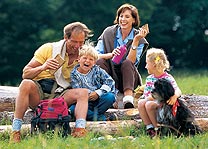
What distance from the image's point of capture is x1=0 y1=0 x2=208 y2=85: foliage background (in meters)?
30.5

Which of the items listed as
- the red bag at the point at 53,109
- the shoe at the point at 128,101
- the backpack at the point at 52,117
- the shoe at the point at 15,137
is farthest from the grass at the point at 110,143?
the shoe at the point at 128,101

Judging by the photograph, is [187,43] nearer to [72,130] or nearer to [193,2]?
[193,2]

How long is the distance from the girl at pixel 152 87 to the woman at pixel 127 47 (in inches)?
35.8

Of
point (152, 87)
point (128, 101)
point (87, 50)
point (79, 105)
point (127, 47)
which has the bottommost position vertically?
point (79, 105)

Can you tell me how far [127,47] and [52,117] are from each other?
222 centimetres

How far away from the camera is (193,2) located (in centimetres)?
3497

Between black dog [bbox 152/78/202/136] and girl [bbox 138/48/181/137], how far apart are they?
0.09 m

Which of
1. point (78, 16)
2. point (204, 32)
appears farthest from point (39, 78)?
point (204, 32)

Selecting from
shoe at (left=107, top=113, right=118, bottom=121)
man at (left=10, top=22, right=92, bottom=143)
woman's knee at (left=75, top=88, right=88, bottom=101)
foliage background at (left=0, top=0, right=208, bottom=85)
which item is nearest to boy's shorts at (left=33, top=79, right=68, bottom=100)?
man at (left=10, top=22, right=92, bottom=143)

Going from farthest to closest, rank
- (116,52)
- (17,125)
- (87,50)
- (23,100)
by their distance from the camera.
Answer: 1. (116,52)
2. (87,50)
3. (23,100)
4. (17,125)

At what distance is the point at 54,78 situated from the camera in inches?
320

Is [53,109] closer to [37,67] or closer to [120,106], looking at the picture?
[37,67]

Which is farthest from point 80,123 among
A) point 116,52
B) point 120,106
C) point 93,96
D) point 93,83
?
point 116,52

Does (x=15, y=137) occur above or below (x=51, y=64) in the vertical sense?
below
